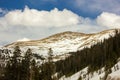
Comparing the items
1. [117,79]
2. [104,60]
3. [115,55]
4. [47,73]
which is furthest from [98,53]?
[117,79]

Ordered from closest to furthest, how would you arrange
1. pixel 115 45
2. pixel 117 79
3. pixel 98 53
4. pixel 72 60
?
1. pixel 117 79
2. pixel 115 45
3. pixel 98 53
4. pixel 72 60

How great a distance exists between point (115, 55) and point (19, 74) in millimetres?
65432

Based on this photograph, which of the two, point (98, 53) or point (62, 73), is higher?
point (98, 53)

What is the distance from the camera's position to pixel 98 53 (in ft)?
511

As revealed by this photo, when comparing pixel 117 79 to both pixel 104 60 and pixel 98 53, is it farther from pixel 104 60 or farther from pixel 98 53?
pixel 98 53

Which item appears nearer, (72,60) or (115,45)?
(115,45)

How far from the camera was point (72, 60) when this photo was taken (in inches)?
7205

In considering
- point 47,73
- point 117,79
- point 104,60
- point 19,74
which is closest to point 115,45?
point 104,60

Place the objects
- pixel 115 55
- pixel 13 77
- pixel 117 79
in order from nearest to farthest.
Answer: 1. pixel 117 79
2. pixel 13 77
3. pixel 115 55

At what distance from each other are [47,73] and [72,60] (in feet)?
312

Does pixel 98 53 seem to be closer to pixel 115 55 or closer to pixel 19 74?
pixel 115 55

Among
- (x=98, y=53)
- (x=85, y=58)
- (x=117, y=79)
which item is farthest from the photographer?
(x=85, y=58)

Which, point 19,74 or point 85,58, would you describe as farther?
point 85,58

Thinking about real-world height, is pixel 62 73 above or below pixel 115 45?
below
